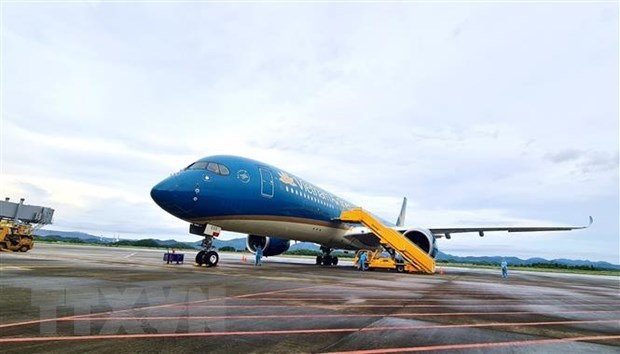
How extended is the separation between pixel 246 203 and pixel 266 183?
158 centimetres

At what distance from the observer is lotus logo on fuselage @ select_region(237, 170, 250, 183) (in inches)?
666

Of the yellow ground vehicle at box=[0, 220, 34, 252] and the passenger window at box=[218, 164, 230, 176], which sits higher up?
the passenger window at box=[218, 164, 230, 176]

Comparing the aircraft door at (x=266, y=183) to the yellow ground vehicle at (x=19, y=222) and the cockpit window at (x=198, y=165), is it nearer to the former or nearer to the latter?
the cockpit window at (x=198, y=165)

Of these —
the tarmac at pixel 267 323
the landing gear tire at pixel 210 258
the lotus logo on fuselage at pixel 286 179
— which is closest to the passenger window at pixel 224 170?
the lotus logo on fuselage at pixel 286 179

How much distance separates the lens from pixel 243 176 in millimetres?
17109

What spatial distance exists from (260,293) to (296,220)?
1153 cm

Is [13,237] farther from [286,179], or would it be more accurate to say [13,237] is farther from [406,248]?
[406,248]

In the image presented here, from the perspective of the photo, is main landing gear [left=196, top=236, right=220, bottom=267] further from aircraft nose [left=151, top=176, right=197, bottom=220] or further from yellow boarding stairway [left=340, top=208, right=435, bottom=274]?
yellow boarding stairway [left=340, top=208, right=435, bottom=274]

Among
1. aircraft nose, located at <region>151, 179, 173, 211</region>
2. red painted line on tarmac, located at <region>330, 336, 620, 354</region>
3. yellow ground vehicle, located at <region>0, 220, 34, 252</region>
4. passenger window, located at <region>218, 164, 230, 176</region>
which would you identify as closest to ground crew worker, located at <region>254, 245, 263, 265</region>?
passenger window, located at <region>218, 164, 230, 176</region>

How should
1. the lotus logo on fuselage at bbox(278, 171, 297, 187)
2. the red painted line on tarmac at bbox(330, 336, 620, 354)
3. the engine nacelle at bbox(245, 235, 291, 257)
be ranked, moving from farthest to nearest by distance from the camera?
the engine nacelle at bbox(245, 235, 291, 257)
the lotus logo on fuselage at bbox(278, 171, 297, 187)
the red painted line on tarmac at bbox(330, 336, 620, 354)

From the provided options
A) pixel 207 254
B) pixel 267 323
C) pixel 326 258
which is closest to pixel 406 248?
pixel 326 258

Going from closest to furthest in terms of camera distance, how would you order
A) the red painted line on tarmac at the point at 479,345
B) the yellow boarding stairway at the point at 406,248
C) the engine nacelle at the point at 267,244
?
1. the red painted line on tarmac at the point at 479,345
2. the yellow boarding stairway at the point at 406,248
3. the engine nacelle at the point at 267,244

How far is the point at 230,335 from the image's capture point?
4.54 meters

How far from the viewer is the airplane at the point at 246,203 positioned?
15.3 meters
